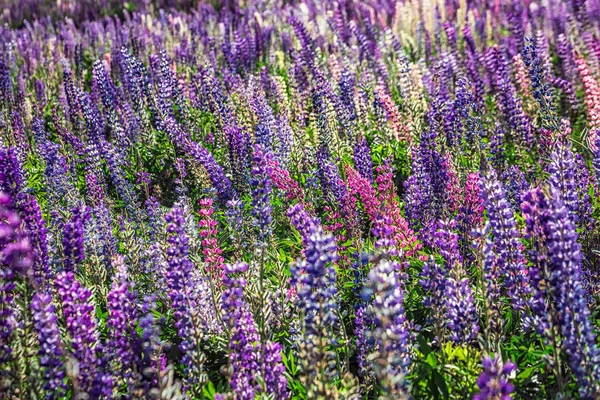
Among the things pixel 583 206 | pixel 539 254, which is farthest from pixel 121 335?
pixel 583 206

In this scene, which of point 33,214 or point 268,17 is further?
point 268,17

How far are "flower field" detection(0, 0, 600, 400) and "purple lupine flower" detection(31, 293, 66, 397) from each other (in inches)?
0.6

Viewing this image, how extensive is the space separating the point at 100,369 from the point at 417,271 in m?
2.89

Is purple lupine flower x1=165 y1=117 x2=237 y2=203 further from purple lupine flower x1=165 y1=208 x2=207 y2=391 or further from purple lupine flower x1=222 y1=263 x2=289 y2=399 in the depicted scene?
purple lupine flower x1=222 y1=263 x2=289 y2=399

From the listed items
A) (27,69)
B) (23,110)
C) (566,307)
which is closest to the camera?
(566,307)

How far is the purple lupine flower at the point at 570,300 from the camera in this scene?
3.12 meters

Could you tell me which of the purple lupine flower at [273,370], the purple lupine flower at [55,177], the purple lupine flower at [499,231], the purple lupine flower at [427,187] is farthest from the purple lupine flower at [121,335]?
the purple lupine flower at [55,177]

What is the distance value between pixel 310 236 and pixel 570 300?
4.38 ft

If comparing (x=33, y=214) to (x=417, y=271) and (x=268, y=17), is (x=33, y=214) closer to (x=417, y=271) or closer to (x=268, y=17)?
(x=417, y=271)

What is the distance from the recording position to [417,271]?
5.43 meters

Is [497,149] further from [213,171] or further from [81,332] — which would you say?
[81,332]

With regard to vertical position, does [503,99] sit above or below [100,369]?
below

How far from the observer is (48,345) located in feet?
10.8

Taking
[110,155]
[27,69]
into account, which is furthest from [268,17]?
[110,155]
